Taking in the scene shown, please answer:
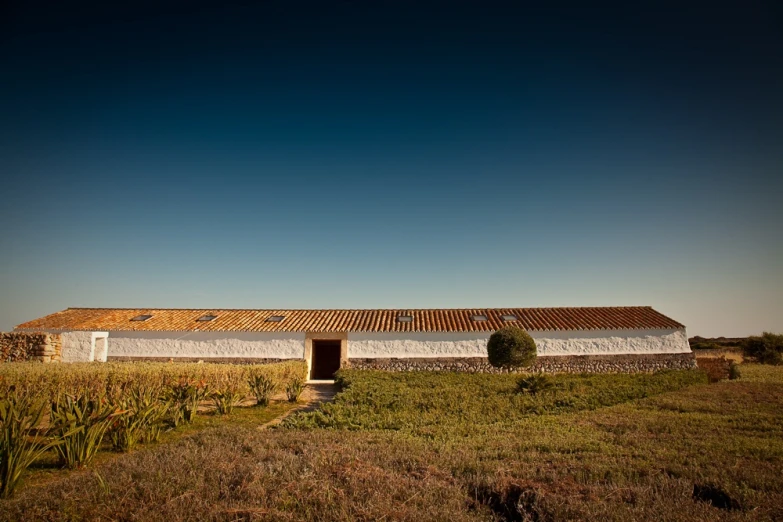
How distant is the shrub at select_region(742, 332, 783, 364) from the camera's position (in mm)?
26641

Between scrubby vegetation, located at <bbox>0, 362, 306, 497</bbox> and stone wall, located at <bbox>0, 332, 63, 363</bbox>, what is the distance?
274 inches

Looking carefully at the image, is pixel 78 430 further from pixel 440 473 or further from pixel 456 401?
pixel 456 401

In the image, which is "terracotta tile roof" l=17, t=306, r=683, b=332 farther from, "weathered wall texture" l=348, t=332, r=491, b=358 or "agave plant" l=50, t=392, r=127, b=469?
"agave plant" l=50, t=392, r=127, b=469

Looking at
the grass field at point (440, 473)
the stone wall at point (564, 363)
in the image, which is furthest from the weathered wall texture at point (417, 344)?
the grass field at point (440, 473)

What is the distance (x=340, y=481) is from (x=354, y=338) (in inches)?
723

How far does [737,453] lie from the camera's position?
6004 millimetres

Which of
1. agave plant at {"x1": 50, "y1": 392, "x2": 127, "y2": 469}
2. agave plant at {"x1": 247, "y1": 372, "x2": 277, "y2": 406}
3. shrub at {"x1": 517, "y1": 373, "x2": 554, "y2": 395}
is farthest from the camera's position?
shrub at {"x1": 517, "y1": 373, "x2": 554, "y2": 395}

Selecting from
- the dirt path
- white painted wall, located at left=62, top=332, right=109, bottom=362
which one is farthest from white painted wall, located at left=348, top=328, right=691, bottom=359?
white painted wall, located at left=62, top=332, right=109, bottom=362

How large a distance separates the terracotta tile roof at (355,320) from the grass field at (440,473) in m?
14.2

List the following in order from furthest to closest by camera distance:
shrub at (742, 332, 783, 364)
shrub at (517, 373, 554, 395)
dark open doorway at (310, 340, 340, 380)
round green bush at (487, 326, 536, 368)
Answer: shrub at (742, 332, 783, 364)
dark open doorway at (310, 340, 340, 380)
round green bush at (487, 326, 536, 368)
shrub at (517, 373, 554, 395)

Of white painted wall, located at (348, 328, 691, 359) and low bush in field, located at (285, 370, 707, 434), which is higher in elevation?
white painted wall, located at (348, 328, 691, 359)

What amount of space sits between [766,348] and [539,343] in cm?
1705

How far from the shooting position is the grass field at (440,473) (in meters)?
3.65

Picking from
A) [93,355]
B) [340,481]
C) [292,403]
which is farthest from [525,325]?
Answer: [93,355]
